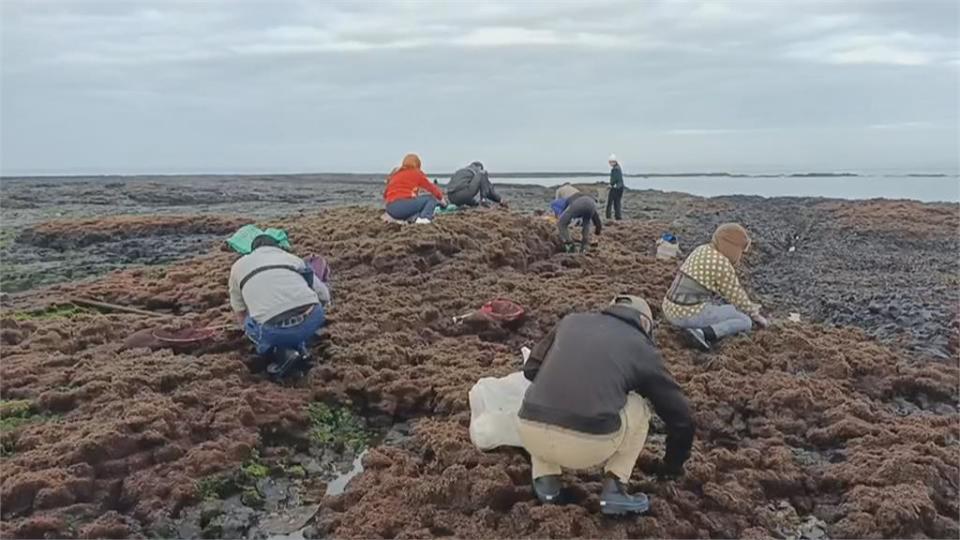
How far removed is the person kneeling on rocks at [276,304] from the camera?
7012 millimetres

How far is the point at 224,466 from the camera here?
18.7 feet

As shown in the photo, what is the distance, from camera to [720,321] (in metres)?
8.52

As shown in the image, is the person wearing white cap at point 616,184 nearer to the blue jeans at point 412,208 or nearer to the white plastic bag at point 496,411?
the blue jeans at point 412,208

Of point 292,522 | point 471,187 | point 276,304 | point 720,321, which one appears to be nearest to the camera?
point 292,522

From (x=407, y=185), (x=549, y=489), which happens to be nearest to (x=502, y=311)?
(x=549, y=489)

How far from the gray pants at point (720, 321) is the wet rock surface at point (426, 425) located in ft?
0.58

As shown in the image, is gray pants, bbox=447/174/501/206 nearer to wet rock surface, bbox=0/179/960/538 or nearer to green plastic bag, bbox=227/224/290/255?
wet rock surface, bbox=0/179/960/538

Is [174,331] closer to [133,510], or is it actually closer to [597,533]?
[133,510]

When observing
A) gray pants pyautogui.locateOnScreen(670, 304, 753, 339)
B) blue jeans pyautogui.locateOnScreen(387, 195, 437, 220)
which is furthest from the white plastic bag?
blue jeans pyautogui.locateOnScreen(387, 195, 437, 220)

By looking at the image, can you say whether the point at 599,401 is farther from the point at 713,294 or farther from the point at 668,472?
the point at 713,294

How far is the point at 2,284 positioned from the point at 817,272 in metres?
14.0

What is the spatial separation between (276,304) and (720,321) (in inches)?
184

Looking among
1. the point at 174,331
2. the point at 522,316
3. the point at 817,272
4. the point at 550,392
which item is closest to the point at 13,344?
the point at 174,331

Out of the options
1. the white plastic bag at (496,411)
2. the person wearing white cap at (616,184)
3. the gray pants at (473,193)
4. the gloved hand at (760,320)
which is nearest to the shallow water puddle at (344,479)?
the white plastic bag at (496,411)
